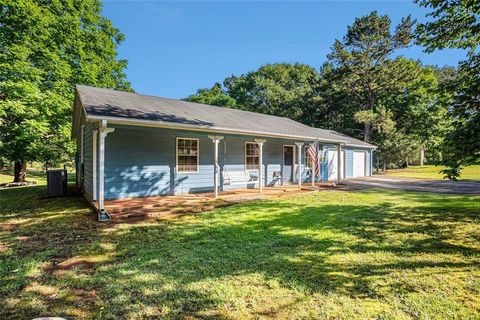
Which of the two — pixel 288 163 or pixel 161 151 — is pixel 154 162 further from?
pixel 288 163

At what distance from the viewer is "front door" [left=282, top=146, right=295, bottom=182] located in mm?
12977

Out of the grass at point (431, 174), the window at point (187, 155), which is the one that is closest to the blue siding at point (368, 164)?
the grass at point (431, 174)

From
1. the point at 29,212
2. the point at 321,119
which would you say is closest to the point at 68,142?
the point at 29,212

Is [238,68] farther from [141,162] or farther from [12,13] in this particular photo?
[141,162]

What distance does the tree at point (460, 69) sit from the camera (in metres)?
4.12

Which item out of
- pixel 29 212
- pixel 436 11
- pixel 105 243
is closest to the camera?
pixel 105 243

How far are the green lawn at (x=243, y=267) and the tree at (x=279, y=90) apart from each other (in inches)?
1081

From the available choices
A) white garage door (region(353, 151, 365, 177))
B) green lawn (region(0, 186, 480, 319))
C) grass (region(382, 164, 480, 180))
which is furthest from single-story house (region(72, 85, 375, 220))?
grass (region(382, 164, 480, 180))

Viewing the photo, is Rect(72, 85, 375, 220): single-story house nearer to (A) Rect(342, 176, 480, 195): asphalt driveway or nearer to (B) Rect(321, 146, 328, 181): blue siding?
(B) Rect(321, 146, 328, 181): blue siding

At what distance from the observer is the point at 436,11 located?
230 inches

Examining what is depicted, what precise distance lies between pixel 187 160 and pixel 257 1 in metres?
8.58

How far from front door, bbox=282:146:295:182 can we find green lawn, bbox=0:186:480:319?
6.45 meters

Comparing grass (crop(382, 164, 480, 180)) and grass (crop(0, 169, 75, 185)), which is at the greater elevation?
grass (crop(382, 164, 480, 180))

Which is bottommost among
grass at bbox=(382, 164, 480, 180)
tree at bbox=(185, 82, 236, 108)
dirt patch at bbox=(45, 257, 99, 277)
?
dirt patch at bbox=(45, 257, 99, 277)
